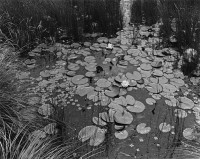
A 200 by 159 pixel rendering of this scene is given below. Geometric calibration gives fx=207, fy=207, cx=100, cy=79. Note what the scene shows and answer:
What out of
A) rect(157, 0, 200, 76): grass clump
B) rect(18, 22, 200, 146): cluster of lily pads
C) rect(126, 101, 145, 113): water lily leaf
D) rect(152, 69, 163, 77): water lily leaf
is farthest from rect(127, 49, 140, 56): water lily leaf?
rect(126, 101, 145, 113): water lily leaf

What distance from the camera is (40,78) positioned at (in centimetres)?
295

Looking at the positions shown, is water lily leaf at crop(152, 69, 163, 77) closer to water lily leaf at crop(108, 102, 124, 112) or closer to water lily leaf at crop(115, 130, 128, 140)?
water lily leaf at crop(108, 102, 124, 112)

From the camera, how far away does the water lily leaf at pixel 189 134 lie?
212cm

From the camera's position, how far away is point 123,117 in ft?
7.55

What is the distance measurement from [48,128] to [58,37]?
222 cm

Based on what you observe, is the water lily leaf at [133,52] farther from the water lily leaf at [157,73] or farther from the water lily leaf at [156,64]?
the water lily leaf at [157,73]

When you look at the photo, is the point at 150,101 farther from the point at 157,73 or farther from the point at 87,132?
the point at 87,132

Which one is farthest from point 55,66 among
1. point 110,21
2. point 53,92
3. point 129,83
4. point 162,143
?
point 162,143

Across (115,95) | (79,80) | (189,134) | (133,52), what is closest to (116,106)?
(115,95)

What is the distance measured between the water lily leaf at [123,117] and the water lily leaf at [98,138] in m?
0.22

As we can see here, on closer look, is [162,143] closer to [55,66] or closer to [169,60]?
[169,60]

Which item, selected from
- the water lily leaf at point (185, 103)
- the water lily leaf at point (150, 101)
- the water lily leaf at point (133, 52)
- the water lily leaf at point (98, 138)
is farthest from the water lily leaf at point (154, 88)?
the water lily leaf at point (98, 138)

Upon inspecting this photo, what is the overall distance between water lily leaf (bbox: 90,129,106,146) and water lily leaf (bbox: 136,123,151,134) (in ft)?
1.23

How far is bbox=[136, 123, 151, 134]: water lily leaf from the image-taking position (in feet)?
7.18
